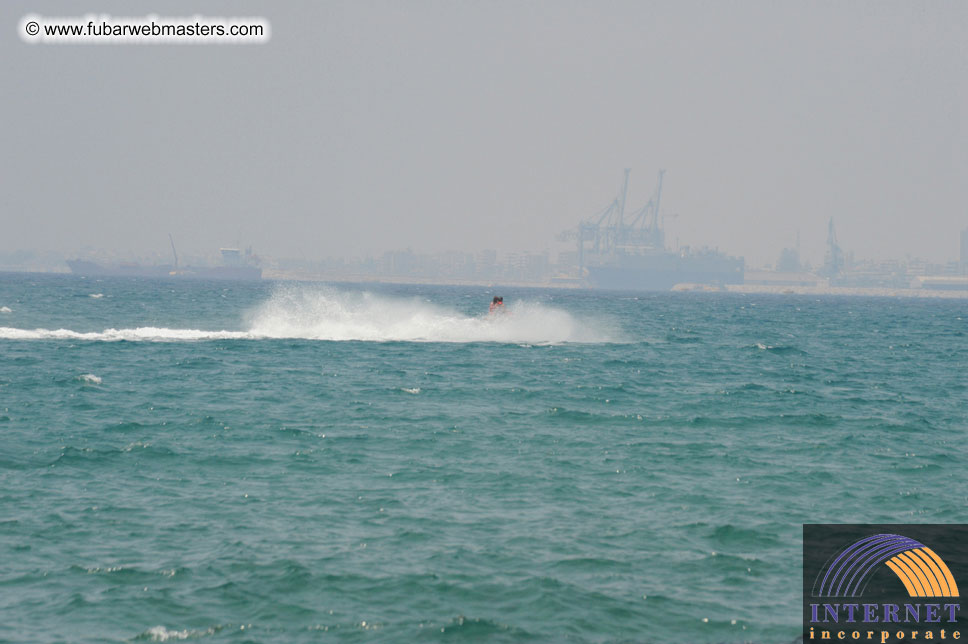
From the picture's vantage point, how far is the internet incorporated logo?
1209 centimetres

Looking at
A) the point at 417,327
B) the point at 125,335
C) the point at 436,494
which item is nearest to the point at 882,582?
the point at 436,494

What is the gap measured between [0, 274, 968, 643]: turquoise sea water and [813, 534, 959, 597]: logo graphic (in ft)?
Answer: 2.06

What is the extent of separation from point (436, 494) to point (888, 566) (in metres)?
8.15

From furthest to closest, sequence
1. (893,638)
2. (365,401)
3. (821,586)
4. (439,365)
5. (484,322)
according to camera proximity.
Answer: (484,322)
(439,365)
(365,401)
(821,586)
(893,638)

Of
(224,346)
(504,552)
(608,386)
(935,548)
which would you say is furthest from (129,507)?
(224,346)

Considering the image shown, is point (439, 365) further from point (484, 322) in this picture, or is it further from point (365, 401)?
point (484, 322)

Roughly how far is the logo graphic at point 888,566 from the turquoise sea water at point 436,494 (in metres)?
0.63

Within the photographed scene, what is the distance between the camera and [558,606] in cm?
1255

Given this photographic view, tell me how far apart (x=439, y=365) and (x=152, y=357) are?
13166 mm

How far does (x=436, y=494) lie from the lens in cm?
1781

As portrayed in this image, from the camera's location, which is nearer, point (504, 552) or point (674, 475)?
point (504, 552)

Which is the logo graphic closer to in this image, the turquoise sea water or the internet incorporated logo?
the internet incorporated logo

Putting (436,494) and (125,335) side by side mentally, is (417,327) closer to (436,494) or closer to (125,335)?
(125,335)

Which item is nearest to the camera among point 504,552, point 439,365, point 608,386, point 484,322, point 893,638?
point 893,638
